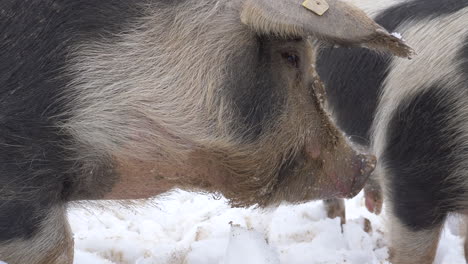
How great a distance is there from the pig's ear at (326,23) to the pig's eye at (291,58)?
0.20m

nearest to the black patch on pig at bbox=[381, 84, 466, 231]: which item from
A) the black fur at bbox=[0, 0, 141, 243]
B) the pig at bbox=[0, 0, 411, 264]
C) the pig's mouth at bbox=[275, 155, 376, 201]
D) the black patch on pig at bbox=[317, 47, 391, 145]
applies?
the black patch on pig at bbox=[317, 47, 391, 145]

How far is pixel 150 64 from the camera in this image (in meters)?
2.71

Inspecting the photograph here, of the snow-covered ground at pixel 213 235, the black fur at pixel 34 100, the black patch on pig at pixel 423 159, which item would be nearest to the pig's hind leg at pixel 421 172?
the black patch on pig at pixel 423 159

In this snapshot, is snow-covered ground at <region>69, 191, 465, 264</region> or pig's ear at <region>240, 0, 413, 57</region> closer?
pig's ear at <region>240, 0, 413, 57</region>

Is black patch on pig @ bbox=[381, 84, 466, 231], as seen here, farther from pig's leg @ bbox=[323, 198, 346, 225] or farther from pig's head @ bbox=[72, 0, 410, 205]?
pig's leg @ bbox=[323, 198, 346, 225]

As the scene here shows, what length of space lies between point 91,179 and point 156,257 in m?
1.55

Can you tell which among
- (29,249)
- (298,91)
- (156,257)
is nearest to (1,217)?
(29,249)

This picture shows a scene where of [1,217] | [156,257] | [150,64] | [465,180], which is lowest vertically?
[156,257]

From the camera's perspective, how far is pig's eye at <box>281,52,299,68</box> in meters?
2.81

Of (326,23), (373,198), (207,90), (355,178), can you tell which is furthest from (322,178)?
(373,198)

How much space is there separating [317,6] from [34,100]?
3.61 feet

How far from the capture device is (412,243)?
3.81 meters

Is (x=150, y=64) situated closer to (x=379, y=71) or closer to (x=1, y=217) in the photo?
(x=1, y=217)

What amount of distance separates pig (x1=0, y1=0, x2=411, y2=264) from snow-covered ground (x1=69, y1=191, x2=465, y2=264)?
0.99 m
